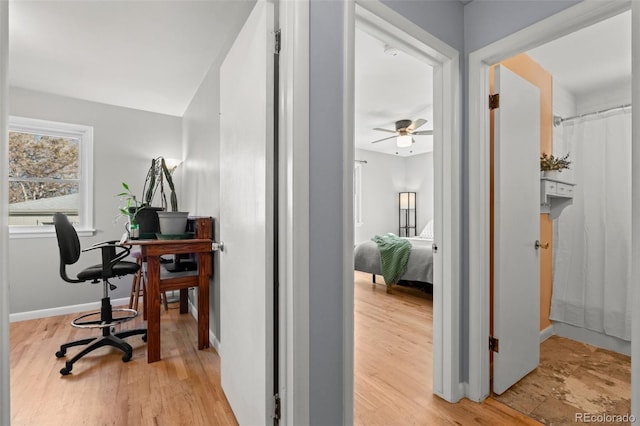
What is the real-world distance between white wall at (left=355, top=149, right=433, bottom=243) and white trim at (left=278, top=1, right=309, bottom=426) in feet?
17.7

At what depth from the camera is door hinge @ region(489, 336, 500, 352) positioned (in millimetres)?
1795

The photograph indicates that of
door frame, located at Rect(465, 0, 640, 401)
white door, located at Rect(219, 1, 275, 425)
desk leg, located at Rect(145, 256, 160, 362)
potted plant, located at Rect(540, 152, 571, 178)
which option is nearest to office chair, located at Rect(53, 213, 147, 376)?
desk leg, located at Rect(145, 256, 160, 362)

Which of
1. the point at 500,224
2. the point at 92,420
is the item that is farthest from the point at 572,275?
the point at 92,420

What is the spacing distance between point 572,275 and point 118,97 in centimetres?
499

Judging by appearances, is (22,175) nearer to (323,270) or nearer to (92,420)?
(92,420)

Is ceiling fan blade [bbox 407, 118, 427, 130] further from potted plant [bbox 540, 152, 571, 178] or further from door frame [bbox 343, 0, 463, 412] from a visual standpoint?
door frame [bbox 343, 0, 463, 412]

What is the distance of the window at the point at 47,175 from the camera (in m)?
3.15

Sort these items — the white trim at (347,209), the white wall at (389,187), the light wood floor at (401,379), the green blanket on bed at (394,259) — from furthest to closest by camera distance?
the white wall at (389,187)
the green blanket on bed at (394,259)
the light wood floor at (401,379)
the white trim at (347,209)

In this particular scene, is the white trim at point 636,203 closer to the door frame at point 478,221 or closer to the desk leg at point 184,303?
the door frame at point 478,221

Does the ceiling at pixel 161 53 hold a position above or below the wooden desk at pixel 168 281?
above

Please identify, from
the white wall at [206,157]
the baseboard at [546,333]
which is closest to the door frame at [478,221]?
the baseboard at [546,333]

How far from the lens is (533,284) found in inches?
81.5

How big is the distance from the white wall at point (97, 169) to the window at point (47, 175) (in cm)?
9

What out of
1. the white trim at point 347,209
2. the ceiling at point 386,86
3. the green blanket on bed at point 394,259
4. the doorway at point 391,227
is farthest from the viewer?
the green blanket on bed at point 394,259
